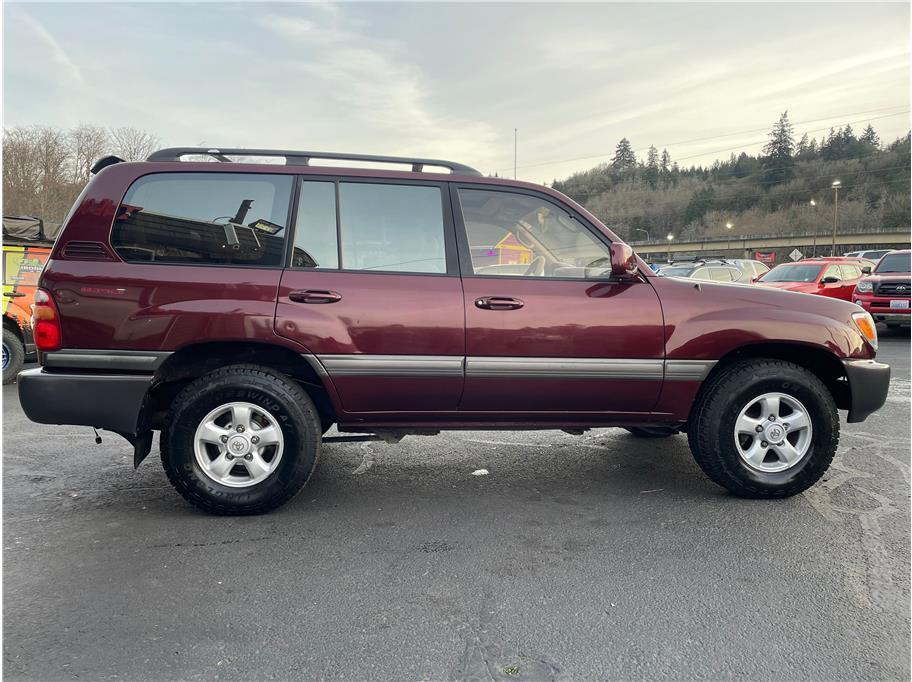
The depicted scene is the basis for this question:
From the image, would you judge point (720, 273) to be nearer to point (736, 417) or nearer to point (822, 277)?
point (822, 277)

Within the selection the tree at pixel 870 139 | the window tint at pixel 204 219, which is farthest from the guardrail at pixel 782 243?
the window tint at pixel 204 219

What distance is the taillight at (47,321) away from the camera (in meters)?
3.25

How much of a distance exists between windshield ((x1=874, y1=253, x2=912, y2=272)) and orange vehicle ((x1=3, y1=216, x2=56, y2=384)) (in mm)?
15019

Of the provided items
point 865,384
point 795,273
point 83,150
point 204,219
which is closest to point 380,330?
point 204,219

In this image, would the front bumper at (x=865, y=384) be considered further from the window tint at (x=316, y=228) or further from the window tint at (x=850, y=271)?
the window tint at (x=850, y=271)

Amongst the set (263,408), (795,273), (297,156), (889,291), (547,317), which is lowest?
(263,408)

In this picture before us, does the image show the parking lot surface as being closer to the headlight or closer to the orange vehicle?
the headlight

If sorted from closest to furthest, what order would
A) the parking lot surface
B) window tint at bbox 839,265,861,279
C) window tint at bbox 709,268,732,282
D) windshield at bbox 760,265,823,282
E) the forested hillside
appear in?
1. the parking lot surface
2. windshield at bbox 760,265,823,282
3. window tint at bbox 839,265,861,279
4. window tint at bbox 709,268,732,282
5. the forested hillside

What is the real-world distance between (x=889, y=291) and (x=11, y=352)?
14925mm

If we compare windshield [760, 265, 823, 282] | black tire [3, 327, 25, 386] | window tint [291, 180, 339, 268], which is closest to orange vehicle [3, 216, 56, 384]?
black tire [3, 327, 25, 386]

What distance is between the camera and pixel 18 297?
7305 millimetres

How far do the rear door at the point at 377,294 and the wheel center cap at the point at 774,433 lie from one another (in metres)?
1.92

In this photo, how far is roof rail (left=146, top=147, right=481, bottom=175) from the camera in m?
3.59

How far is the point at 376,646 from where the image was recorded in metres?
2.22
